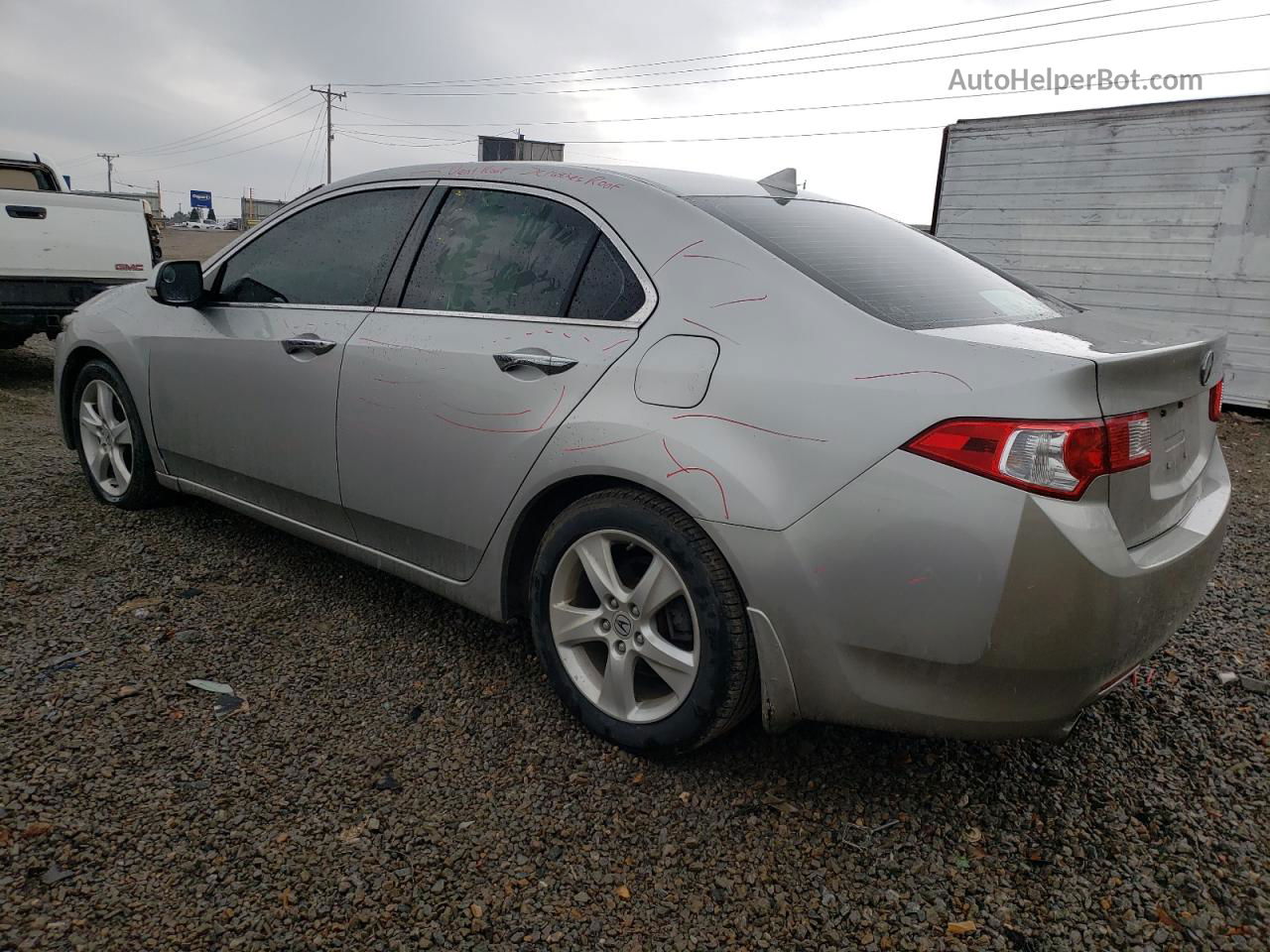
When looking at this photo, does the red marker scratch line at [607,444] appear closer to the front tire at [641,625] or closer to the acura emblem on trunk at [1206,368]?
the front tire at [641,625]

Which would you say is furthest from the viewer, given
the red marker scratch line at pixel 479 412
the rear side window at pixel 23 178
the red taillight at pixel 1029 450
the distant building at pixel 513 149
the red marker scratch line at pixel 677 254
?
the distant building at pixel 513 149

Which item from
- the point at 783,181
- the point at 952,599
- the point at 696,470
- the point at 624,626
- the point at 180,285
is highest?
the point at 783,181

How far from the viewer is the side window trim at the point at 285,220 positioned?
3.07 m

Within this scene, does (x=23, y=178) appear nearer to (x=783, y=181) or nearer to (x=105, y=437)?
(x=105, y=437)

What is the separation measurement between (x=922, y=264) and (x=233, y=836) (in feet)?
7.85

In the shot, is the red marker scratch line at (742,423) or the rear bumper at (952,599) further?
the red marker scratch line at (742,423)

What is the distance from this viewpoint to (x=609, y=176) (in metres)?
2.70

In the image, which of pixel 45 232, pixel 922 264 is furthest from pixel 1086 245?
pixel 45 232

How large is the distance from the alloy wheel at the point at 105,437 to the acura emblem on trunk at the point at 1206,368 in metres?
4.14

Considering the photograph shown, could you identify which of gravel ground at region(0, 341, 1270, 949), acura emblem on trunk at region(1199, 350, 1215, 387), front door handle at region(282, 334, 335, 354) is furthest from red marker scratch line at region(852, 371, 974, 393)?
front door handle at region(282, 334, 335, 354)

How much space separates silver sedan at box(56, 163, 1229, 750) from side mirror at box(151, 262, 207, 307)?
1.26 ft

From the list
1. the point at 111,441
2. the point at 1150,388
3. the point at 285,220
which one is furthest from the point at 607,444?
the point at 111,441

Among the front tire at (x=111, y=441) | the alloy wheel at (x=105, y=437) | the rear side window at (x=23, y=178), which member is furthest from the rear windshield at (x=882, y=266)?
the rear side window at (x=23, y=178)

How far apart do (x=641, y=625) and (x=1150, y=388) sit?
1.33 m
